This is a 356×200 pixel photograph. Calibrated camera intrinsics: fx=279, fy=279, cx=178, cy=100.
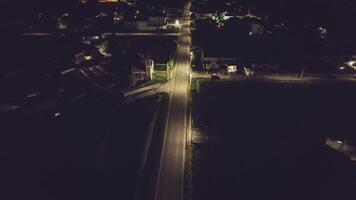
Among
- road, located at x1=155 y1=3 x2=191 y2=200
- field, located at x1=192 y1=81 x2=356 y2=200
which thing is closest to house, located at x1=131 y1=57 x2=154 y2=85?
road, located at x1=155 y1=3 x2=191 y2=200

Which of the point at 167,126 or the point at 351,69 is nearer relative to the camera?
the point at 167,126

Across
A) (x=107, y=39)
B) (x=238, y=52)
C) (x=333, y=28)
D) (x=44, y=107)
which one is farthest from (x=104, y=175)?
(x=333, y=28)

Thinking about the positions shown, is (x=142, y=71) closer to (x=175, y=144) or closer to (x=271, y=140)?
(x=175, y=144)

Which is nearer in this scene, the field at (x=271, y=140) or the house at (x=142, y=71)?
the field at (x=271, y=140)

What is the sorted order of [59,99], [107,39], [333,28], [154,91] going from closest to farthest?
[59,99] < [154,91] < [107,39] < [333,28]

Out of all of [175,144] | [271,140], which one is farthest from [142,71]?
[271,140]

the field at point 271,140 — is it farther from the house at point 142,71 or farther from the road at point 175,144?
the house at point 142,71

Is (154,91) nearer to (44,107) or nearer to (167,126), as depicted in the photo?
(167,126)

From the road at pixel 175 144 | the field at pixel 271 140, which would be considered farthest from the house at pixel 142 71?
the field at pixel 271 140

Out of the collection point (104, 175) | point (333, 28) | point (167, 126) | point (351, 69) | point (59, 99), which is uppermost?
point (333, 28)
